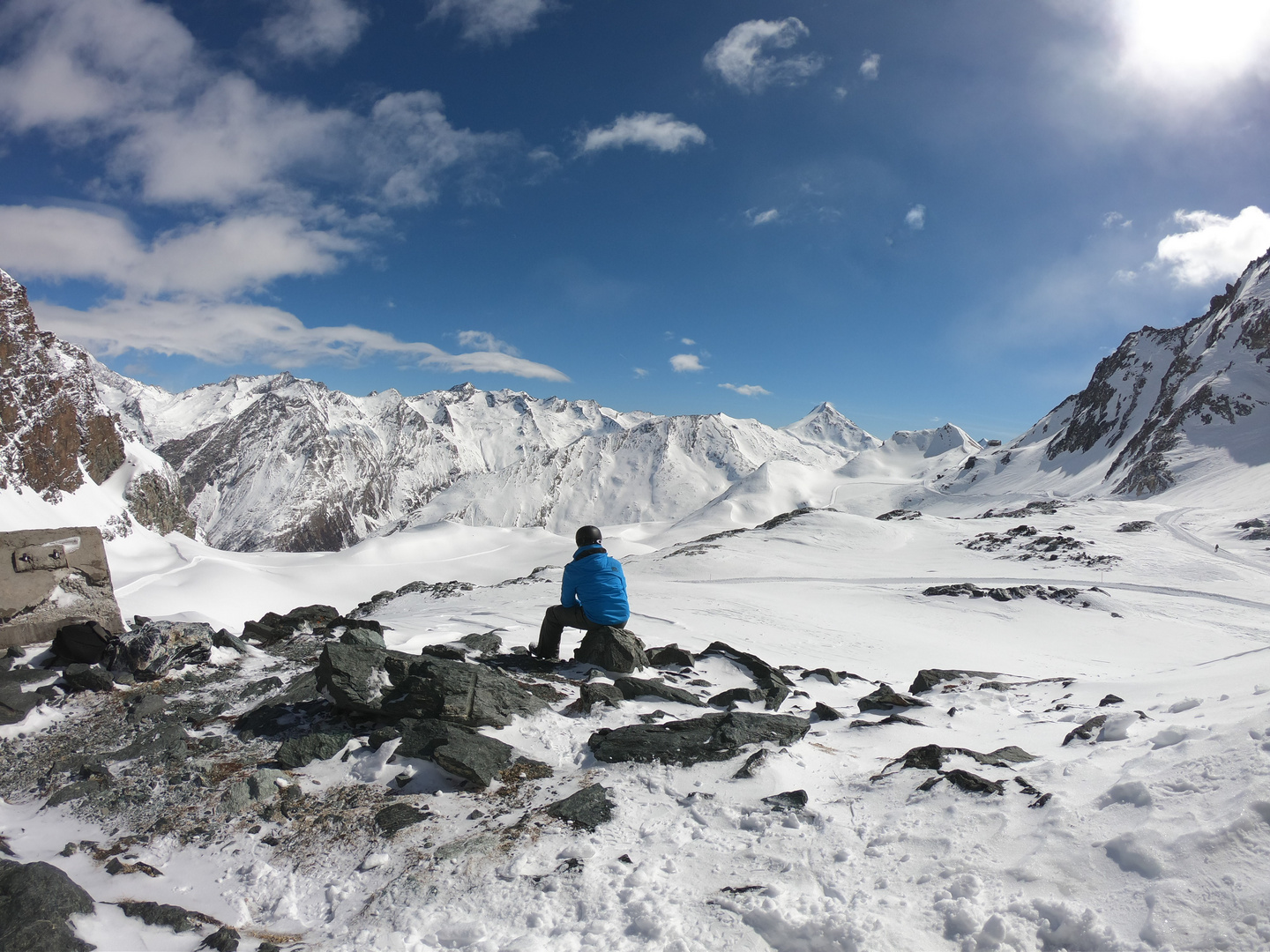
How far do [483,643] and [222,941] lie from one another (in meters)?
6.45

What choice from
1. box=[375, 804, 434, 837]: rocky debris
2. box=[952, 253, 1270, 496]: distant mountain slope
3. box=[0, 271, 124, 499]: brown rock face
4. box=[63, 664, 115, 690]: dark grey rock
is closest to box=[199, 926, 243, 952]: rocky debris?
box=[375, 804, 434, 837]: rocky debris

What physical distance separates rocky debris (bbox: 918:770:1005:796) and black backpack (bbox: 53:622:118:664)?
921 centimetres

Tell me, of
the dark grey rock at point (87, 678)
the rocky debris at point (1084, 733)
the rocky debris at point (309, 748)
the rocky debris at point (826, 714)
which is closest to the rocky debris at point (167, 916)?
the rocky debris at point (309, 748)

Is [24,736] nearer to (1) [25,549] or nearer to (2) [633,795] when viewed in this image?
(1) [25,549]

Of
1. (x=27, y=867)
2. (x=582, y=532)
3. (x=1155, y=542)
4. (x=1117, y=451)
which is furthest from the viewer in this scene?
(x=1117, y=451)

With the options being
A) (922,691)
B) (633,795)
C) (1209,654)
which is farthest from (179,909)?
(1209,654)

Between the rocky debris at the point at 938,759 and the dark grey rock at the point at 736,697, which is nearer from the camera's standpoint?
the rocky debris at the point at 938,759

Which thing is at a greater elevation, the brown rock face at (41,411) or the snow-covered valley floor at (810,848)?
the brown rock face at (41,411)

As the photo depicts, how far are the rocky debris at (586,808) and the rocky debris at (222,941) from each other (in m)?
2.08

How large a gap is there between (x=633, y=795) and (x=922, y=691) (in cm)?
718

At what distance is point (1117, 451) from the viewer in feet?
332

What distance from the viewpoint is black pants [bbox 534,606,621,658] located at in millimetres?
8758

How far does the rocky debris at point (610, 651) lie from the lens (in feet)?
28.3

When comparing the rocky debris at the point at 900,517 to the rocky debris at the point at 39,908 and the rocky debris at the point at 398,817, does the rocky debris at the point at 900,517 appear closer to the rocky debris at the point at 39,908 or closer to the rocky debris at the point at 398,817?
the rocky debris at the point at 398,817
